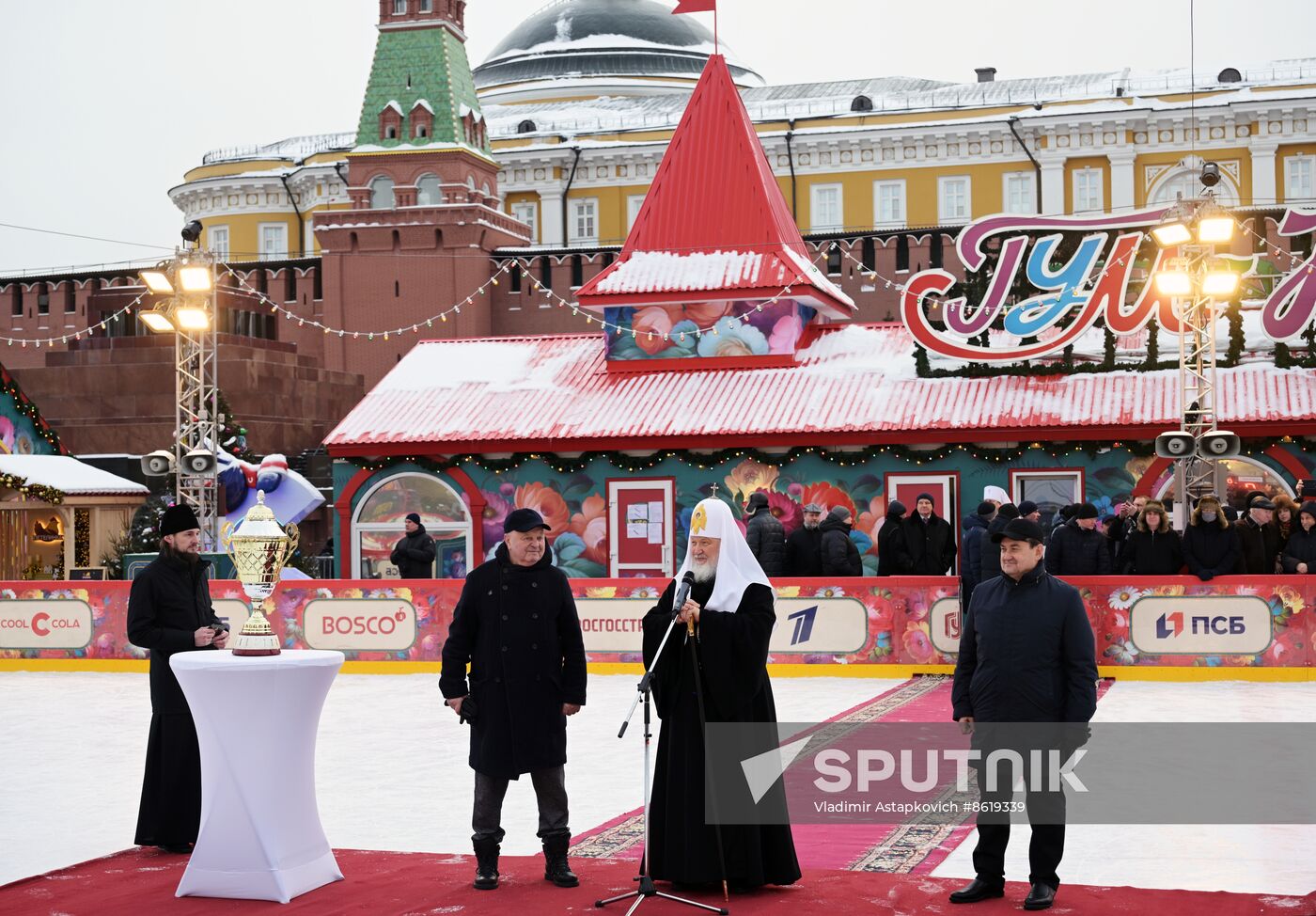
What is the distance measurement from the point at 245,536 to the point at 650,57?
6019 cm

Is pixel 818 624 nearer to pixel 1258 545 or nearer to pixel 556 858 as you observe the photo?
pixel 1258 545

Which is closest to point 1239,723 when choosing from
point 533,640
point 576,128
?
point 533,640

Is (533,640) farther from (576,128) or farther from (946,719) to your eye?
(576,128)

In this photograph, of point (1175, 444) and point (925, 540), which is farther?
point (1175, 444)

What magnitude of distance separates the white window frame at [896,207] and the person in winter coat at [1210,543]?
3805cm

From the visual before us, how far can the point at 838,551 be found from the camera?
1619cm

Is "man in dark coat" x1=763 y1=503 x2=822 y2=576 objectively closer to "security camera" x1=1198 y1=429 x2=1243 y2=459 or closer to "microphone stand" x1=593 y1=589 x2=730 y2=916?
"security camera" x1=1198 y1=429 x2=1243 y2=459

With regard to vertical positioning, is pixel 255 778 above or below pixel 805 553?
below

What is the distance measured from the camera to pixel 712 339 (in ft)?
75.6

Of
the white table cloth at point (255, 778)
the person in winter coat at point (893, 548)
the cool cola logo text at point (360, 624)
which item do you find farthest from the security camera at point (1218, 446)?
the white table cloth at point (255, 778)

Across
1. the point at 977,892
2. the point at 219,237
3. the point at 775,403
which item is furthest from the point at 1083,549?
the point at 219,237

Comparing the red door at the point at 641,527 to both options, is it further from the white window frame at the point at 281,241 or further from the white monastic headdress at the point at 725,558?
the white window frame at the point at 281,241

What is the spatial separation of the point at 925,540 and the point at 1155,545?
225 centimetres

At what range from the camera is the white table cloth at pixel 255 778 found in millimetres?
7008
